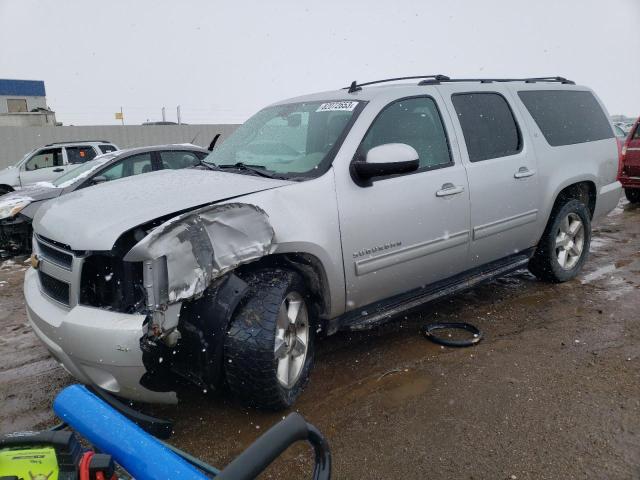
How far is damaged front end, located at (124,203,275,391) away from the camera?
7.25ft

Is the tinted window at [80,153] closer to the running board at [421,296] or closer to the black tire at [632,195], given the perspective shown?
the running board at [421,296]

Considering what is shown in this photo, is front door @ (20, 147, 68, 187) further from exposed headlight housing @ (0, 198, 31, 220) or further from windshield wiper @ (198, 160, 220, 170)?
windshield wiper @ (198, 160, 220, 170)

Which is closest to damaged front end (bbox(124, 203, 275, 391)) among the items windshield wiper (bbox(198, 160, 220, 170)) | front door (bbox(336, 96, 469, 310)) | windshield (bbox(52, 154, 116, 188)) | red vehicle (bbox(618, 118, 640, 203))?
front door (bbox(336, 96, 469, 310))

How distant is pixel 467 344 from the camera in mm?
3568

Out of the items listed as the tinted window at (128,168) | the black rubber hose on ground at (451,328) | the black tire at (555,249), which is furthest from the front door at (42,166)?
the black tire at (555,249)

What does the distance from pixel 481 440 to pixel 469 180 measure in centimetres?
185

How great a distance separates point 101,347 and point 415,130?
2.42 m

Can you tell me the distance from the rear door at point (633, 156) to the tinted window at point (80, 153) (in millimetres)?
11899

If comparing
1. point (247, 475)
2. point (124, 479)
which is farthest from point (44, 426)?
point (247, 475)

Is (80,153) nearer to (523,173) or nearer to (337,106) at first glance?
(337,106)

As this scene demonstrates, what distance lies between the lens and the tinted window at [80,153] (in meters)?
12.6

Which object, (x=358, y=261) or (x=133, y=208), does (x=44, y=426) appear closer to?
(x=133, y=208)

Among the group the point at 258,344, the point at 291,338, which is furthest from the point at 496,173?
the point at 258,344

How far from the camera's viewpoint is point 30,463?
1.32 m
